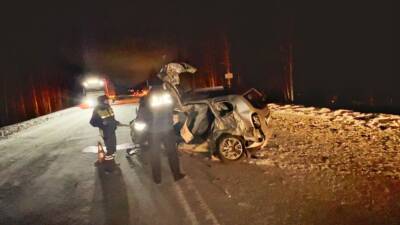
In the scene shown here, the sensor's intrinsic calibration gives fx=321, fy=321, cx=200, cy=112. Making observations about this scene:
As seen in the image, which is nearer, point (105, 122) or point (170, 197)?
point (170, 197)

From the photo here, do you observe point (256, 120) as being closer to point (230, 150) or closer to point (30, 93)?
point (230, 150)

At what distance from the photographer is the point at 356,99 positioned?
30328mm

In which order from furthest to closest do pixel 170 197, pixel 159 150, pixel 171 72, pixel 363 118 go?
pixel 363 118, pixel 171 72, pixel 159 150, pixel 170 197

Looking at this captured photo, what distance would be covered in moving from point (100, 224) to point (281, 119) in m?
10.6

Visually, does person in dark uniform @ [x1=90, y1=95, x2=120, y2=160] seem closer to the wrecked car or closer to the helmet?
the wrecked car

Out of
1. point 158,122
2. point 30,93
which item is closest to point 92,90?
point 158,122

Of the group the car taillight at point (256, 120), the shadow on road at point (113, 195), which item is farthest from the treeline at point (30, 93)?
the car taillight at point (256, 120)

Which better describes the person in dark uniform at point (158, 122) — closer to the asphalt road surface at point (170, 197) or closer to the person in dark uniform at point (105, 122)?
the asphalt road surface at point (170, 197)

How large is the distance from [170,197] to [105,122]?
9.88 ft

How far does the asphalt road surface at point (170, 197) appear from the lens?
4.77m

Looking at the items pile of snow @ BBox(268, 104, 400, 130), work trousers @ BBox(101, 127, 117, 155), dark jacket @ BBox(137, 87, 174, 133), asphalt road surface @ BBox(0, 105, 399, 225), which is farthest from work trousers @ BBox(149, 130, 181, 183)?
pile of snow @ BBox(268, 104, 400, 130)

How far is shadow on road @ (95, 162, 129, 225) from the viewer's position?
A: 5.04 m

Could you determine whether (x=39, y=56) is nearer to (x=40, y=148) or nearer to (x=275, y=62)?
(x=275, y=62)

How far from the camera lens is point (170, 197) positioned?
18.7ft
